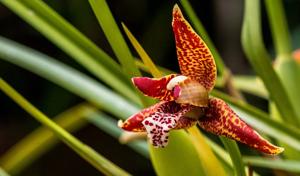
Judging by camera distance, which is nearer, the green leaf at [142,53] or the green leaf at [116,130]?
the green leaf at [142,53]

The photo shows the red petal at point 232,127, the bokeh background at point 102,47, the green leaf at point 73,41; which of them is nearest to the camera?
the red petal at point 232,127

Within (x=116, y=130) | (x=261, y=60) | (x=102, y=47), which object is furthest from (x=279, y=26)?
(x=102, y=47)

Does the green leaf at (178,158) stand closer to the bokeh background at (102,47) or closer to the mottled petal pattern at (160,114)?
the mottled petal pattern at (160,114)

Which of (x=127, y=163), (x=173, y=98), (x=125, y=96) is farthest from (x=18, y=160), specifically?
(x=127, y=163)

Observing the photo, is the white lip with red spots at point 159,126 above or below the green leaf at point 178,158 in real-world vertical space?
above

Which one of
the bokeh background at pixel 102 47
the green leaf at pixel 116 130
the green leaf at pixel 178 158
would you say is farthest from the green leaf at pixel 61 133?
the bokeh background at pixel 102 47

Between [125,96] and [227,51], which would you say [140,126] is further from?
[227,51]

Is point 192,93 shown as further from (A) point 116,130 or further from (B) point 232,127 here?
(A) point 116,130

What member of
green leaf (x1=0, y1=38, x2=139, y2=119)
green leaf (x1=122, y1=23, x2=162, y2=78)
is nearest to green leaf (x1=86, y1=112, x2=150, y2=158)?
green leaf (x1=0, y1=38, x2=139, y2=119)
